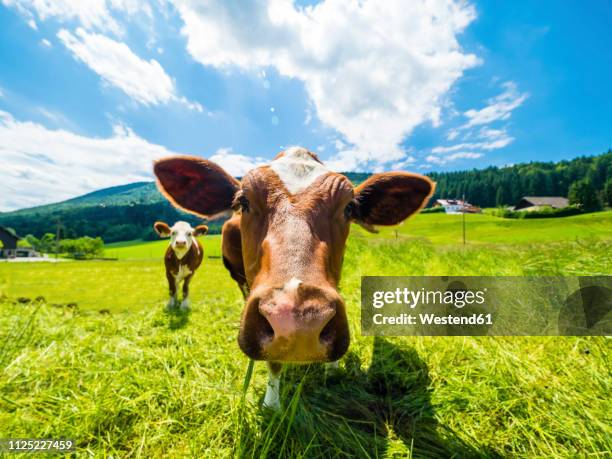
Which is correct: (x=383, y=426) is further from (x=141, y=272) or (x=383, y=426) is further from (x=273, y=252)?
(x=141, y=272)

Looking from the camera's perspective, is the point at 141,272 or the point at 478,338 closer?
the point at 478,338

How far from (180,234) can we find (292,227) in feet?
21.3

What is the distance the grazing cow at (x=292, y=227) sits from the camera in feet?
4.90

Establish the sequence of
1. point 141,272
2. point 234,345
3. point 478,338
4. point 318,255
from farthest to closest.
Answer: point 141,272 → point 234,345 → point 478,338 → point 318,255

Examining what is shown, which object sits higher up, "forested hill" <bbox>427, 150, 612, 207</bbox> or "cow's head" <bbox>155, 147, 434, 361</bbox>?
"forested hill" <bbox>427, 150, 612, 207</bbox>

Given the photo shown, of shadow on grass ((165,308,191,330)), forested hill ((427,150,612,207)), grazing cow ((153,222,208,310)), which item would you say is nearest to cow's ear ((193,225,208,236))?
grazing cow ((153,222,208,310))

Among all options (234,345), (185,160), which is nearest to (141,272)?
(234,345)

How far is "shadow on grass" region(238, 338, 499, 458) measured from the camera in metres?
2.04

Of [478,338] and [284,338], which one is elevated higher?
[284,338]

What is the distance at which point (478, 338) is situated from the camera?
11.9 feet

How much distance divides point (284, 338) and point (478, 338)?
11.2 ft

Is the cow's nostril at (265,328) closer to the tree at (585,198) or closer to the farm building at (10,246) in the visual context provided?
the tree at (585,198)

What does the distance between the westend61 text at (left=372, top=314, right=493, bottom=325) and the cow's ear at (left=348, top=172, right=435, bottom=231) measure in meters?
1.62

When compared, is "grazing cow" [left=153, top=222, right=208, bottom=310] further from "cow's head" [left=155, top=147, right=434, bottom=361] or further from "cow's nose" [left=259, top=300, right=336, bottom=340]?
"cow's nose" [left=259, top=300, right=336, bottom=340]
